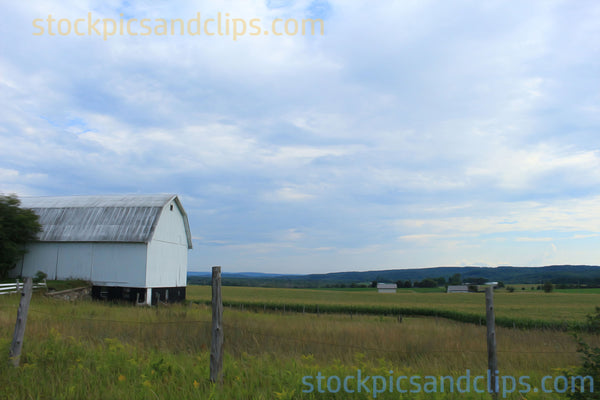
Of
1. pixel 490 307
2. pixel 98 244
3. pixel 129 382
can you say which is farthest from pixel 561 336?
pixel 98 244

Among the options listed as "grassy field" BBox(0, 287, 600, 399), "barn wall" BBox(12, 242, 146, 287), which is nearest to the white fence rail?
"barn wall" BBox(12, 242, 146, 287)

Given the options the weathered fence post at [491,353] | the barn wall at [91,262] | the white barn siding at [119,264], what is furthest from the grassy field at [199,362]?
the barn wall at [91,262]

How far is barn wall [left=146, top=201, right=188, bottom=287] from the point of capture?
28109mm

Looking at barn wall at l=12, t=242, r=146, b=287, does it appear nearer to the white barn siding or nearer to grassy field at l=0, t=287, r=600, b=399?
the white barn siding

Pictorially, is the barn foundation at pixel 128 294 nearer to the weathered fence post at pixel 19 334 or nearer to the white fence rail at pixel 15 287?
the white fence rail at pixel 15 287

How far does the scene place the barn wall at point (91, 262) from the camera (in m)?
27.3

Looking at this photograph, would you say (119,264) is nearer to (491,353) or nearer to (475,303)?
(491,353)

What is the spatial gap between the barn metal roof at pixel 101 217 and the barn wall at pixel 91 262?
0.55 metres

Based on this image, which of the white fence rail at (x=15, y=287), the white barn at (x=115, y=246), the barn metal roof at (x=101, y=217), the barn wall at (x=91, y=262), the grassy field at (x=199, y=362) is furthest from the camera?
the barn metal roof at (x=101, y=217)

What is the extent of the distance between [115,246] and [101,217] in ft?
9.91

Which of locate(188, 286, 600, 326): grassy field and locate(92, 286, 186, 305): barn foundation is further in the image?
locate(188, 286, 600, 326): grassy field

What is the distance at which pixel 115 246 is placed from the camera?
1098 inches

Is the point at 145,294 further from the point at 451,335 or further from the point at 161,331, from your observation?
the point at 451,335

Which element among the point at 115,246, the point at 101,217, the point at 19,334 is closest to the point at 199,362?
the point at 19,334
